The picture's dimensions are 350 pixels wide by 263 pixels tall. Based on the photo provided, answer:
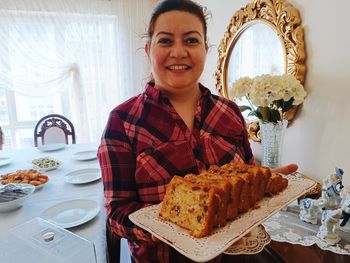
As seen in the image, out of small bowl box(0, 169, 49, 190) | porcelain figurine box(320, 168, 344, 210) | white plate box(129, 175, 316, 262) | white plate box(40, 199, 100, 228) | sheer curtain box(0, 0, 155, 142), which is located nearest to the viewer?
white plate box(129, 175, 316, 262)

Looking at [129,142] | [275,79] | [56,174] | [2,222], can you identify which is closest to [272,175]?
[129,142]

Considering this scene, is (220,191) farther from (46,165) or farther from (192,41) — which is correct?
(46,165)

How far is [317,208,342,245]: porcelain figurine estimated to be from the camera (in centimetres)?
95

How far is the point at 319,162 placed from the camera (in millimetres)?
1320

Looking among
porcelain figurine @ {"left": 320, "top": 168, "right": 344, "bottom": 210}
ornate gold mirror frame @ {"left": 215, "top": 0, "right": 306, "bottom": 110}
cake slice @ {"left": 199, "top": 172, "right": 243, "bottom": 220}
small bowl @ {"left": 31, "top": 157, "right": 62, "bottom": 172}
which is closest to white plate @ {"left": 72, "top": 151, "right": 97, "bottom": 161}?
small bowl @ {"left": 31, "top": 157, "right": 62, "bottom": 172}

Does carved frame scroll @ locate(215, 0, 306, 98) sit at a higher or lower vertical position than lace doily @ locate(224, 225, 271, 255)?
higher

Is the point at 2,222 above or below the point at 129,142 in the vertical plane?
below

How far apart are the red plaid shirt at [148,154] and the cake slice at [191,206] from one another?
4.2 inches

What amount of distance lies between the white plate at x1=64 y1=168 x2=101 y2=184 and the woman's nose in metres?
1.12

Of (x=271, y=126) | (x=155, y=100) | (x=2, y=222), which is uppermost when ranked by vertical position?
(x=155, y=100)

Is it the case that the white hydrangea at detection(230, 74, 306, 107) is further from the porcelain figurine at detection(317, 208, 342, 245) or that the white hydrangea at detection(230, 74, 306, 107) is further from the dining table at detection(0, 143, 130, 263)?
the dining table at detection(0, 143, 130, 263)

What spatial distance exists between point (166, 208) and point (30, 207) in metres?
0.98

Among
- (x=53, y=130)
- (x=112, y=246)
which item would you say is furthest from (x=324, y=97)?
(x=53, y=130)

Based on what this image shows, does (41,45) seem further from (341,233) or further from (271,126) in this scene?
(341,233)
